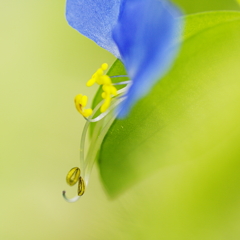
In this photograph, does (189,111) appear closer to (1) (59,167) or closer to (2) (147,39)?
(2) (147,39)

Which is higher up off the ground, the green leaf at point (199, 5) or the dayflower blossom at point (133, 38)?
the green leaf at point (199, 5)

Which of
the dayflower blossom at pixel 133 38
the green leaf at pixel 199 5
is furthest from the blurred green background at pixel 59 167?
the dayflower blossom at pixel 133 38

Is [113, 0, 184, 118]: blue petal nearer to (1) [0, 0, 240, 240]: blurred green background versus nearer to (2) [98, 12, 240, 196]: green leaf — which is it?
(2) [98, 12, 240, 196]: green leaf

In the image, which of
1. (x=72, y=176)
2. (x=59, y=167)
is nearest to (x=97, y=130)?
(x=72, y=176)

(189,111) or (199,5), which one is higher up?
(199,5)

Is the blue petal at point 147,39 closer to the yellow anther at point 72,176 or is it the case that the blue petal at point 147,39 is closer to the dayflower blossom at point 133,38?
the dayflower blossom at point 133,38

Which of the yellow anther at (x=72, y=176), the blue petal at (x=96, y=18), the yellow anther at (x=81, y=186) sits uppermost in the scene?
the blue petal at (x=96, y=18)

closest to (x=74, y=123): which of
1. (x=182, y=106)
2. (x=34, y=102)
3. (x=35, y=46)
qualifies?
(x=34, y=102)
